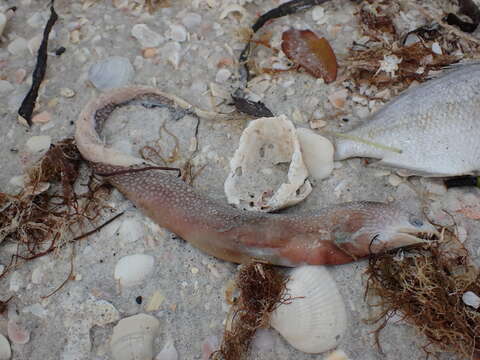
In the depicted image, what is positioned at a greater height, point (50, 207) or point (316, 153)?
point (316, 153)

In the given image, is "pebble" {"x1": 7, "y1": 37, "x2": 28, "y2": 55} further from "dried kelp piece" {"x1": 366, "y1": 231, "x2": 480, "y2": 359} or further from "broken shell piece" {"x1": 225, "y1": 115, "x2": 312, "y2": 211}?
"dried kelp piece" {"x1": 366, "y1": 231, "x2": 480, "y2": 359}

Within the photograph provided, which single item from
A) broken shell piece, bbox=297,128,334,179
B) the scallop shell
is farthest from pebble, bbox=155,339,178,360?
broken shell piece, bbox=297,128,334,179

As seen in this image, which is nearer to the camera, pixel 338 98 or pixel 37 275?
pixel 37 275

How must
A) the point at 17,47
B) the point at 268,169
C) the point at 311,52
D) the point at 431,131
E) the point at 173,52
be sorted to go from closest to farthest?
the point at 431,131 < the point at 268,169 < the point at 311,52 < the point at 173,52 < the point at 17,47

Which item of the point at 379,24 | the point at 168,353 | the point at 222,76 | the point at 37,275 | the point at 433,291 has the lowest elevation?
the point at 168,353

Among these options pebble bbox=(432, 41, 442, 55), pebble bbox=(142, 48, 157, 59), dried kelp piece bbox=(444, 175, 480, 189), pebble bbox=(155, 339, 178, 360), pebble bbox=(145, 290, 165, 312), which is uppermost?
pebble bbox=(432, 41, 442, 55)

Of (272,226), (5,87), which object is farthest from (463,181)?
(5,87)

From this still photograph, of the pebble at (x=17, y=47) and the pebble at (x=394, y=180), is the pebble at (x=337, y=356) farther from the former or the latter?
the pebble at (x=17, y=47)

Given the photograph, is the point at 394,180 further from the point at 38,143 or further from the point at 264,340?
the point at 38,143
